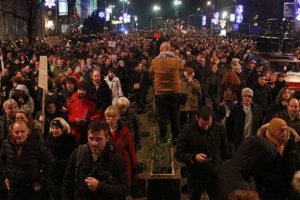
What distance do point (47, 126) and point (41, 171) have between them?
2.51 m

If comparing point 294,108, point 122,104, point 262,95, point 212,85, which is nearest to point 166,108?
point 122,104

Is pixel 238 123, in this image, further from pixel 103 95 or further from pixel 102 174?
pixel 102 174

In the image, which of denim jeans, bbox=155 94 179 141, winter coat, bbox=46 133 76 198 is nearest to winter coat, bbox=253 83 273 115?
denim jeans, bbox=155 94 179 141

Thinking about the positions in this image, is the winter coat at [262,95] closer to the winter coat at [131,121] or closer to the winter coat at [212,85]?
the winter coat at [212,85]

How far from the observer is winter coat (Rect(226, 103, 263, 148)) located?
856 centimetres

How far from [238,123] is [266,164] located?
3.44m

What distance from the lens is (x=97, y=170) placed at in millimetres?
4836

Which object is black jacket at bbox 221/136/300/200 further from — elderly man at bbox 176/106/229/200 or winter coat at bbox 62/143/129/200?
winter coat at bbox 62/143/129/200

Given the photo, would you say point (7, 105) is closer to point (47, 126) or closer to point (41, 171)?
point (47, 126)

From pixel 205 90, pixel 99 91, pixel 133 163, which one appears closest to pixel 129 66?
pixel 205 90

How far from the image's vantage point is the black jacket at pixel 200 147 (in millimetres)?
6164

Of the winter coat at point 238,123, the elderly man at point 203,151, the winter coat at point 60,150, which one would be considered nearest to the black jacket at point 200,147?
the elderly man at point 203,151

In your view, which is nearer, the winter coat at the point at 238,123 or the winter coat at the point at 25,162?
the winter coat at the point at 25,162

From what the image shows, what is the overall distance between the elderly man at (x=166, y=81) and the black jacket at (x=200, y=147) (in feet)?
11.4
